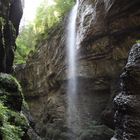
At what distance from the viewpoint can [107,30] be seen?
19000 mm

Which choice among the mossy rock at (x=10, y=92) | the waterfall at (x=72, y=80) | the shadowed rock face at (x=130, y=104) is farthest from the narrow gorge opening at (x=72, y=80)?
the shadowed rock face at (x=130, y=104)

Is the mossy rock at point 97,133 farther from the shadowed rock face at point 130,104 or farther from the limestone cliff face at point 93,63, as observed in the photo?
the shadowed rock face at point 130,104

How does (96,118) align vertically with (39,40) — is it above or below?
below

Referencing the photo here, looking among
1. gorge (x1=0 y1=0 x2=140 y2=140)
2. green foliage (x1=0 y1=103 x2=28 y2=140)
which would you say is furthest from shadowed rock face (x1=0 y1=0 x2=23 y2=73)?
green foliage (x1=0 y1=103 x2=28 y2=140)

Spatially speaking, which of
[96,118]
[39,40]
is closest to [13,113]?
[96,118]

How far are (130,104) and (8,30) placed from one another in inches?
319

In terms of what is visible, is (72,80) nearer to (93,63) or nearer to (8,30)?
(93,63)

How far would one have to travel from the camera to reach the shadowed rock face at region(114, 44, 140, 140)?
1100 cm

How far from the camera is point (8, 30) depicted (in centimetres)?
1611

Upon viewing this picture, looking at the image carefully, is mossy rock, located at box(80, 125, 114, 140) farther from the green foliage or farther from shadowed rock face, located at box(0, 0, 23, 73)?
the green foliage

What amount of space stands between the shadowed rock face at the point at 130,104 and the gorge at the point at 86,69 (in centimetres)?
361

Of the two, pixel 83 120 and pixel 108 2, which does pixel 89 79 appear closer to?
pixel 83 120

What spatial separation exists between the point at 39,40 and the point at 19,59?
125 inches

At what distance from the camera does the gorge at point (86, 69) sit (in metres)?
18.0
